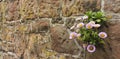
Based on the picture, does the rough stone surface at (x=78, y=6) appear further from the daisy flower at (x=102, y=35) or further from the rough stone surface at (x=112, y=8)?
the daisy flower at (x=102, y=35)

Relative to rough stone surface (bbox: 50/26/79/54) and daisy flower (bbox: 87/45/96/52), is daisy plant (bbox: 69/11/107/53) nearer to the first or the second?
daisy flower (bbox: 87/45/96/52)

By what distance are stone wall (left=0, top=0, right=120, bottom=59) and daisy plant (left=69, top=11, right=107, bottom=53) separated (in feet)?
0.16

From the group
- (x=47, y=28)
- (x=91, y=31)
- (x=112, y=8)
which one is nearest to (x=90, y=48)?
(x=91, y=31)

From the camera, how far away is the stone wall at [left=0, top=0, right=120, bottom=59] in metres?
1.49

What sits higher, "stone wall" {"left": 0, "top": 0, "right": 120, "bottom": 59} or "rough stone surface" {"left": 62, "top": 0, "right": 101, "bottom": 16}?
"rough stone surface" {"left": 62, "top": 0, "right": 101, "bottom": 16}

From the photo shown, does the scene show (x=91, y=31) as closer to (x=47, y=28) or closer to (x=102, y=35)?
(x=102, y=35)

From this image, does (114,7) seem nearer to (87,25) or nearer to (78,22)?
(87,25)

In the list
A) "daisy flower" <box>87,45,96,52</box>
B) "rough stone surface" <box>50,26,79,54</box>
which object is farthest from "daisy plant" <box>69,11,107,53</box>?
"rough stone surface" <box>50,26,79,54</box>

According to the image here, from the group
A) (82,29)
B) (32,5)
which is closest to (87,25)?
(82,29)

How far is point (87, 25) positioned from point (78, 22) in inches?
6.8

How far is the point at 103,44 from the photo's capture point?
1513 mm

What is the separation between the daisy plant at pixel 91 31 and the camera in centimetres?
150

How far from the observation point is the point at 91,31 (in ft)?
5.00

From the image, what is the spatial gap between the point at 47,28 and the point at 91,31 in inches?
24.4
